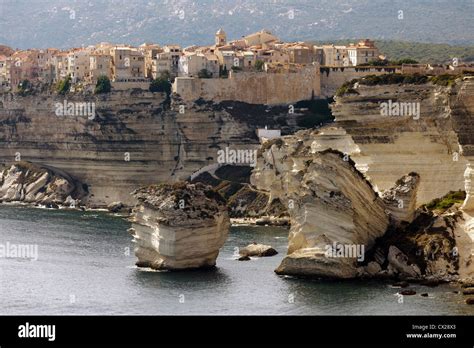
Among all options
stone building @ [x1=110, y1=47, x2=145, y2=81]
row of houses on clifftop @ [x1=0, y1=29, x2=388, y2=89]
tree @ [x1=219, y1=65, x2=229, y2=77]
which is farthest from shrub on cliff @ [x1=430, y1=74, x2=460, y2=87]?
stone building @ [x1=110, y1=47, x2=145, y2=81]

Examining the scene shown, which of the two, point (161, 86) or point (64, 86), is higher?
point (161, 86)

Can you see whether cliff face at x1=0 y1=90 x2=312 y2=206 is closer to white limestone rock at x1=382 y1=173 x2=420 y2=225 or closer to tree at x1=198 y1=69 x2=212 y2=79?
tree at x1=198 y1=69 x2=212 y2=79

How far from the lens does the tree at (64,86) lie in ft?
336

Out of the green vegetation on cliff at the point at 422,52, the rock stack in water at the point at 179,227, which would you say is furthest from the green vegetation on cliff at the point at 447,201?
the green vegetation on cliff at the point at 422,52

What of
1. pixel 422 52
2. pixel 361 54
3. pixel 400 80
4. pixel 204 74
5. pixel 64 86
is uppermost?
pixel 400 80

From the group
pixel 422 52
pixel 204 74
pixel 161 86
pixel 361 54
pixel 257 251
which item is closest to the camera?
pixel 257 251

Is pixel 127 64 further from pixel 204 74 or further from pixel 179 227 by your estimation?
pixel 179 227

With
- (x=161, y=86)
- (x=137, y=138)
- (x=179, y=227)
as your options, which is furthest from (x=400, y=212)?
(x=161, y=86)

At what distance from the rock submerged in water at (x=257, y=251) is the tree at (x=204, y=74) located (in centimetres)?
3855

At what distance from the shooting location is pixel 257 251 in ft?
193

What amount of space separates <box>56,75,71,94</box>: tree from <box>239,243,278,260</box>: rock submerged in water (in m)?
45.3

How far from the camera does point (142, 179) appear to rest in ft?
311

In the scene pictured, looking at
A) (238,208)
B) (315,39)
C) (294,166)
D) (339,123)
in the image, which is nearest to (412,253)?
(339,123)

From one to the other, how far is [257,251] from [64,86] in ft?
154
